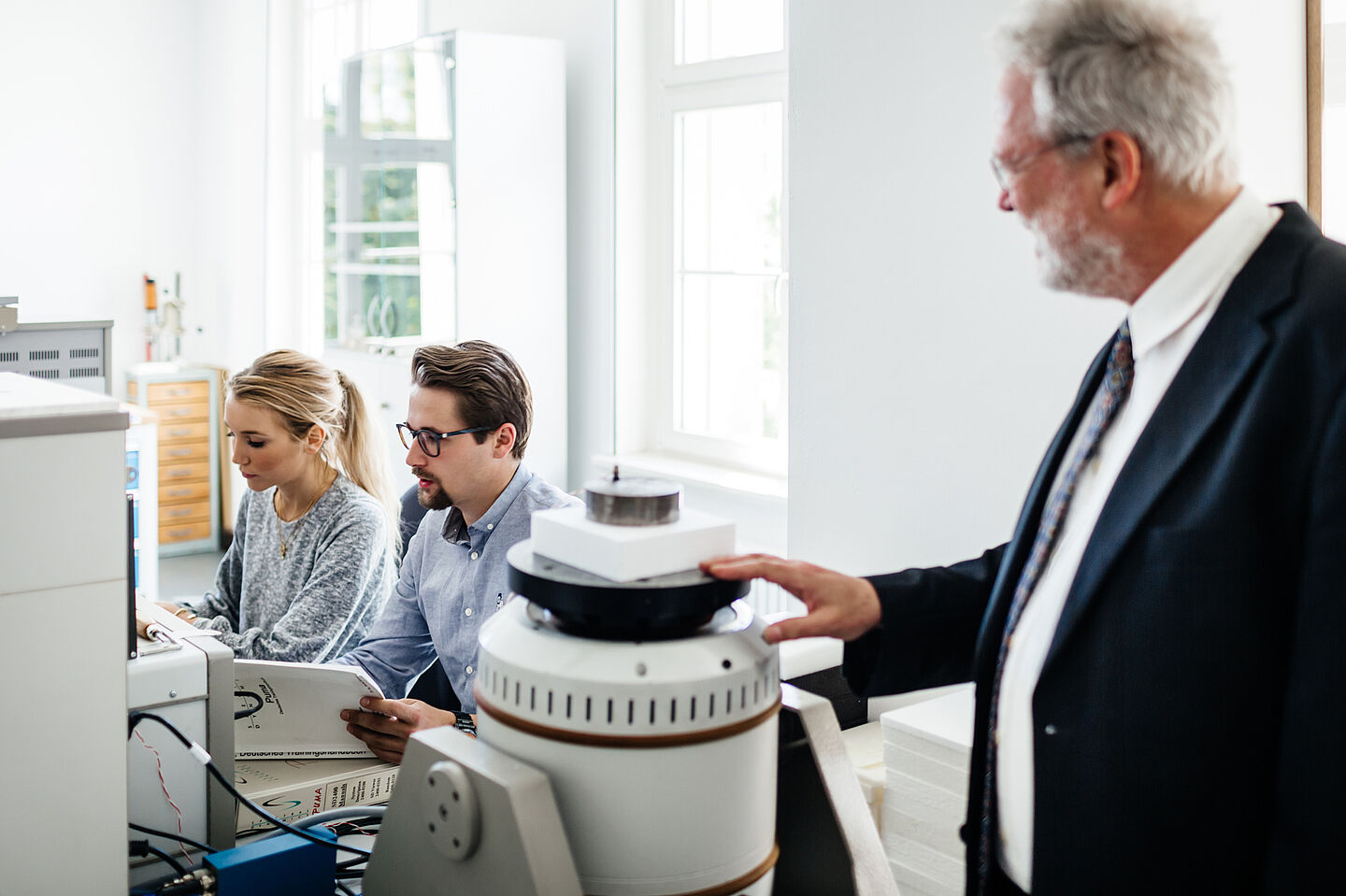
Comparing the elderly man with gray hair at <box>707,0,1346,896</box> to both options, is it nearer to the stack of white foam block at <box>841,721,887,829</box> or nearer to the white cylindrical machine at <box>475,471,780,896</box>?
the white cylindrical machine at <box>475,471,780,896</box>

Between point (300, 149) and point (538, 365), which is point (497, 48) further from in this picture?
point (300, 149)

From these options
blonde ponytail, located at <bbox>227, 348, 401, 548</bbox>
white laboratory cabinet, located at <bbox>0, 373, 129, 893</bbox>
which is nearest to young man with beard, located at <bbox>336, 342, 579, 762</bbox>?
blonde ponytail, located at <bbox>227, 348, 401, 548</bbox>

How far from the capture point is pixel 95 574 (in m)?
0.97

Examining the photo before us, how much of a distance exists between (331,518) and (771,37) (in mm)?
2077

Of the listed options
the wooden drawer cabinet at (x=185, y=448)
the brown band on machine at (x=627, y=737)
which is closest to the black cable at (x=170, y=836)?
the brown band on machine at (x=627, y=737)

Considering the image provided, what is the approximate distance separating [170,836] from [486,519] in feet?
2.92

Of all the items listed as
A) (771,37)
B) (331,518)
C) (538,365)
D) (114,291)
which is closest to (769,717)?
(331,518)

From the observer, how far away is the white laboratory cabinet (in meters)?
0.93

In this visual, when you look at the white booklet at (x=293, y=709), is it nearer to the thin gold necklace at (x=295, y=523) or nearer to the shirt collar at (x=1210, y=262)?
the thin gold necklace at (x=295, y=523)

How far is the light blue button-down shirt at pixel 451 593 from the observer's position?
2.00m

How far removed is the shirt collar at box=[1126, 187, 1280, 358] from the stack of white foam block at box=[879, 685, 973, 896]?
95 cm

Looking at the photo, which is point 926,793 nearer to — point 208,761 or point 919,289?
point 919,289

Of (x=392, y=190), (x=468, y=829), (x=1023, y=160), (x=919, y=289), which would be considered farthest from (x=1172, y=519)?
(x=392, y=190)

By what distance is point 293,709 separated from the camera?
58.1 inches
